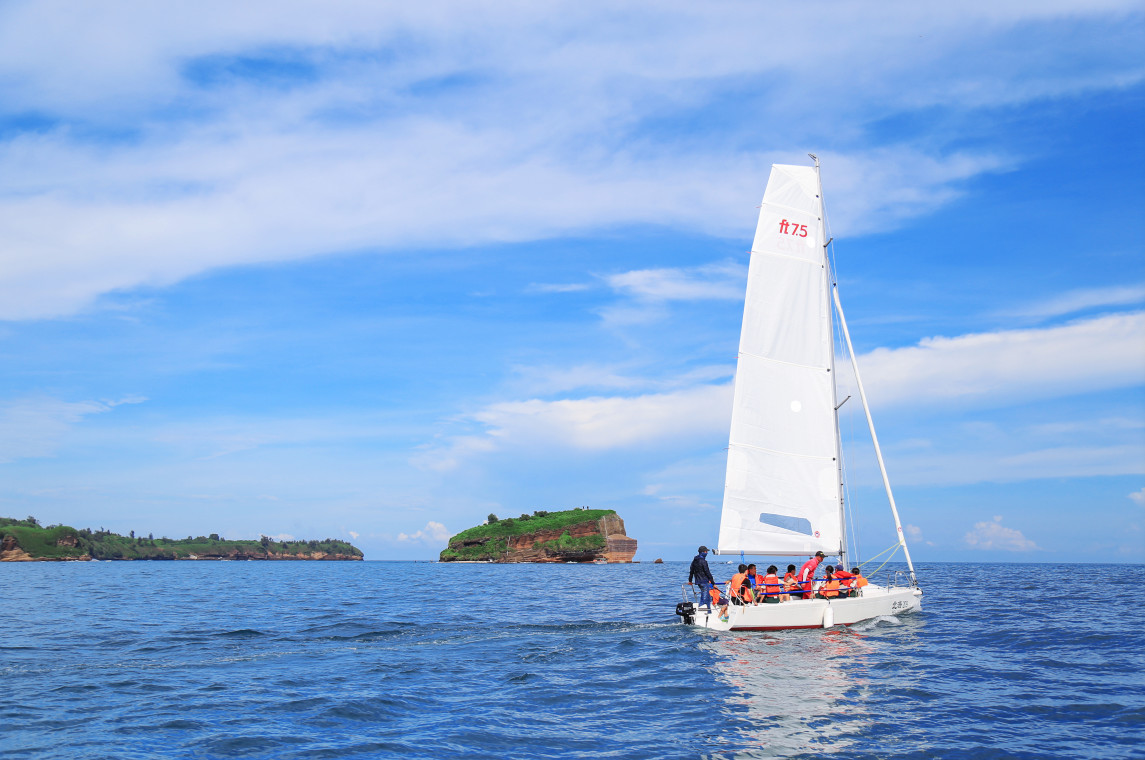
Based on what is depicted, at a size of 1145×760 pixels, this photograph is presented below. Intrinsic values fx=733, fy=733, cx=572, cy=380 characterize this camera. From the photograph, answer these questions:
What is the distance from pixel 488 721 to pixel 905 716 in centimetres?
839

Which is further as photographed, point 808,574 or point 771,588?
point 808,574

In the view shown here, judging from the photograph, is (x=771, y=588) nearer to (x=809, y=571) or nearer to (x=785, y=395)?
(x=809, y=571)

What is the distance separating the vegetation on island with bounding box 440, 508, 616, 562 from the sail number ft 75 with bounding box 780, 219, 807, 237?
117 m

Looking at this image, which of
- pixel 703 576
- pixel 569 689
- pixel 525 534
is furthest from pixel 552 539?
pixel 569 689

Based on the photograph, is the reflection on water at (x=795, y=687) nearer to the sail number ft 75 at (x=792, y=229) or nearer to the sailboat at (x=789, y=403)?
the sailboat at (x=789, y=403)

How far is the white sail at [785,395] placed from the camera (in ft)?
89.2

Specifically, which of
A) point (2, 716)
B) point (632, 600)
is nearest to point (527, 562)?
point (632, 600)

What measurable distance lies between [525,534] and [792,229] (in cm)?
13169

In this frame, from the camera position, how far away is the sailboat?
27.2 m

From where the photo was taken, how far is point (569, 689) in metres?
17.6

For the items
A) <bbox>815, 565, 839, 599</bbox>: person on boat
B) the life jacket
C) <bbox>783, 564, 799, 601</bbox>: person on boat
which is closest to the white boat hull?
<bbox>815, 565, 839, 599</bbox>: person on boat

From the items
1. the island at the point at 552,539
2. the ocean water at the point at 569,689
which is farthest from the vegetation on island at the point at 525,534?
the ocean water at the point at 569,689

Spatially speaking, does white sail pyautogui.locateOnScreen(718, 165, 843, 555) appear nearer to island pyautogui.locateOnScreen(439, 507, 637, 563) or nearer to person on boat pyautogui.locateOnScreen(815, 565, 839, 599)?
person on boat pyautogui.locateOnScreen(815, 565, 839, 599)

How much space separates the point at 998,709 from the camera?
15422 millimetres
